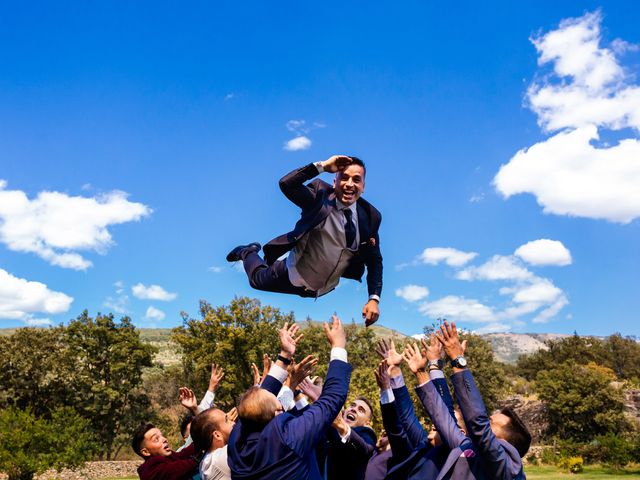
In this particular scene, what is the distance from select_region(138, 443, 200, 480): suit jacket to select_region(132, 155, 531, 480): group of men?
0.03 feet

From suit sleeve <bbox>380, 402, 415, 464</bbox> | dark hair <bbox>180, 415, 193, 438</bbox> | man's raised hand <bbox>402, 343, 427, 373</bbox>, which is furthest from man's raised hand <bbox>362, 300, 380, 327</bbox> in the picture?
dark hair <bbox>180, 415, 193, 438</bbox>

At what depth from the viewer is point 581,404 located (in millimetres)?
42344

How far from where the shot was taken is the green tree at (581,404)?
135 ft

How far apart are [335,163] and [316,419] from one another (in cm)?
267

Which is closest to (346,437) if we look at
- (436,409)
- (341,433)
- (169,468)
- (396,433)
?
(341,433)

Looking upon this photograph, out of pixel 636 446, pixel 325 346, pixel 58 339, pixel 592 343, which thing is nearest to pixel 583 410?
pixel 636 446

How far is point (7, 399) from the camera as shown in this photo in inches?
1789

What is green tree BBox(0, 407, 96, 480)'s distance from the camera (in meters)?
28.8

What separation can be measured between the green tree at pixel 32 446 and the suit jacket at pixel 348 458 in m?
29.1

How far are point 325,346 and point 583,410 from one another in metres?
25.8

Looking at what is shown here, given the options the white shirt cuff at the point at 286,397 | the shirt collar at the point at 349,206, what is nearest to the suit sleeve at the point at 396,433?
the white shirt cuff at the point at 286,397

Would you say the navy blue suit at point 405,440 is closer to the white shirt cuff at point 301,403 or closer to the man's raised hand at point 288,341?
the white shirt cuff at point 301,403

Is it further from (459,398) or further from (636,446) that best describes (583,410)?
(459,398)

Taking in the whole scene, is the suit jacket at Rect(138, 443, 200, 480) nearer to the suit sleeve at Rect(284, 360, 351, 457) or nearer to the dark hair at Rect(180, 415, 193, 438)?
the dark hair at Rect(180, 415, 193, 438)
